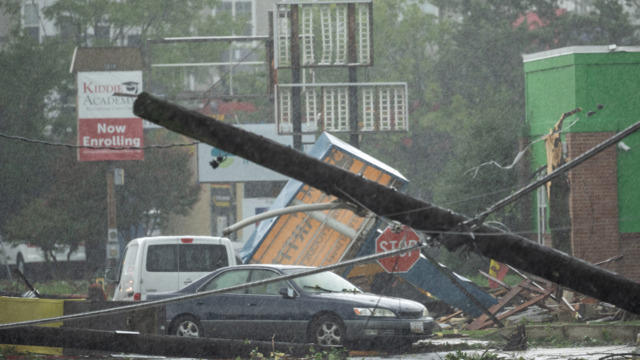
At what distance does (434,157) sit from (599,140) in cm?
3399

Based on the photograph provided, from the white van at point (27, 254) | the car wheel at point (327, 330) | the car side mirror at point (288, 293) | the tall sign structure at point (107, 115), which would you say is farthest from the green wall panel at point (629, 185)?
the white van at point (27, 254)

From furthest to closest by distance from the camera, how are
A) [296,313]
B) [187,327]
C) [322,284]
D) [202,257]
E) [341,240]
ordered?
[341,240] → [202,257] → [322,284] → [187,327] → [296,313]

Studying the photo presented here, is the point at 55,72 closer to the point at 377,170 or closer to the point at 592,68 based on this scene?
the point at 592,68

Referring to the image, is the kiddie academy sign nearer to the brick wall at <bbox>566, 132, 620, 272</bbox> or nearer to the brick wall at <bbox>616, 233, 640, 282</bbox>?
the brick wall at <bbox>566, 132, 620, 272</bbox>

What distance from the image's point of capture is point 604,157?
25672 millimetres

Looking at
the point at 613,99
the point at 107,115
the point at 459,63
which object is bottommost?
the point at 613,99

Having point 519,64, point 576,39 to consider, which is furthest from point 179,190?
point 576,39

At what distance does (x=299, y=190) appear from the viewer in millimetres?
19578

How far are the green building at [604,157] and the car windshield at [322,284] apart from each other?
36.0 feet

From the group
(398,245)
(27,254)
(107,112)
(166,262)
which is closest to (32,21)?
(27,254)

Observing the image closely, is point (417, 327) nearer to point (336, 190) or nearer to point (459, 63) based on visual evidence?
point (336, 190)

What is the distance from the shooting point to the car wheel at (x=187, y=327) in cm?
1554

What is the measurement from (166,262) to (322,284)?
370cm

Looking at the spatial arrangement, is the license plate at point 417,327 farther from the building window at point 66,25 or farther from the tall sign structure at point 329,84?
the building window at point 66,25
